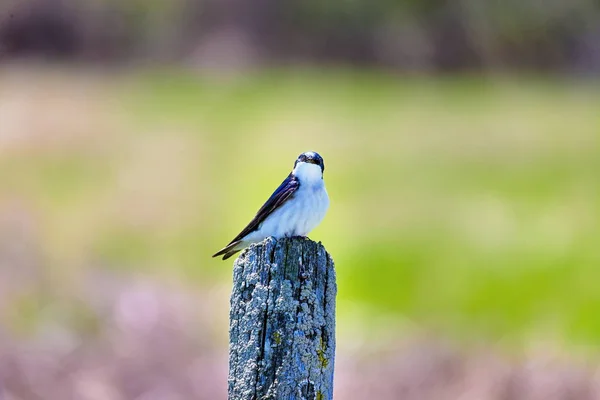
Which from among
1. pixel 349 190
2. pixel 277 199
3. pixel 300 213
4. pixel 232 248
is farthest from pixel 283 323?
pixel 349 190

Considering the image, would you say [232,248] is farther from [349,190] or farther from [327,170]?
[327,170]

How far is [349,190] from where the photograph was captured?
48.4 feet

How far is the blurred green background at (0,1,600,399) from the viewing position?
9.53 meters

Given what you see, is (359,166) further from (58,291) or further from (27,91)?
(58,291)

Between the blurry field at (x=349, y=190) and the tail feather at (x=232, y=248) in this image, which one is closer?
the tail feather at (x=232, y=248)

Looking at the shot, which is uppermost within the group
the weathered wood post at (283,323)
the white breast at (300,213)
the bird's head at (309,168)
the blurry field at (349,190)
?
the blurry field at (349,190)

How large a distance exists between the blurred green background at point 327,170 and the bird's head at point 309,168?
2.56 metres

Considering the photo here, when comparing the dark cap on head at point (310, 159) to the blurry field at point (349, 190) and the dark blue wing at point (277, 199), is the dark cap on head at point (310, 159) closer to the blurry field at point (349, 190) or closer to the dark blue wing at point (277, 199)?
the dark blue wing at point (277, 199)

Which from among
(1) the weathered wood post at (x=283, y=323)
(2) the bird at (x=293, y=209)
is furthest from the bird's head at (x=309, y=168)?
(1) the weathered wood post at (x=283, y=323)

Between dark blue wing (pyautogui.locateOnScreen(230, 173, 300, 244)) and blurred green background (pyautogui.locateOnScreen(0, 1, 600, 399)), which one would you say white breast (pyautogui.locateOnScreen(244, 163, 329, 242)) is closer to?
dark blue wing (pyautogui.locateOnScreen(230, 173, 300, 244))

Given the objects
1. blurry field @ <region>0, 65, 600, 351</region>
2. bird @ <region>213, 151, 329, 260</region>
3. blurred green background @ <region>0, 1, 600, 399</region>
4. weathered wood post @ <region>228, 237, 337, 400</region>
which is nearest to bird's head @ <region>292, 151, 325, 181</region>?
bird @ <region>213, 151, 329, 260</region>

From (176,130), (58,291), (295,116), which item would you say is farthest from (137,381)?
(295,116)

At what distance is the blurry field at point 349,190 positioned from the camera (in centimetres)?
1050

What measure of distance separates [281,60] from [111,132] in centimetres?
851
